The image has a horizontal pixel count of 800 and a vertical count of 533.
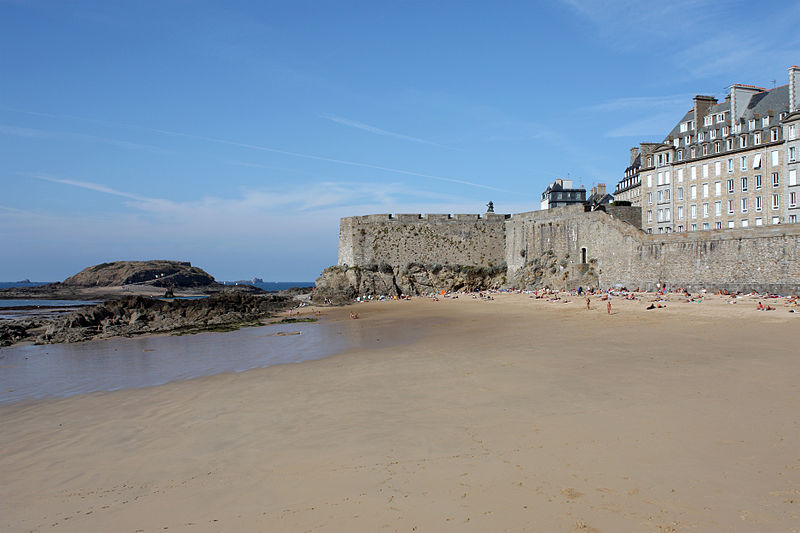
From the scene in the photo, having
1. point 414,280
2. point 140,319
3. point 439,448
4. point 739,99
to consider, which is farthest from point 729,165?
point 140,319

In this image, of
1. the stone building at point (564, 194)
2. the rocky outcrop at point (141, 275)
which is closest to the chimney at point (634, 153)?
the stone building at point (564, 194)

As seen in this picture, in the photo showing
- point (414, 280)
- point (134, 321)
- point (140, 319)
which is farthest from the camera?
point (414, 280)

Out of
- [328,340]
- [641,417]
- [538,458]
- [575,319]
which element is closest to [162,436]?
[538,458]

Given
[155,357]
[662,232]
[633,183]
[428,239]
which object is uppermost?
[633,183]

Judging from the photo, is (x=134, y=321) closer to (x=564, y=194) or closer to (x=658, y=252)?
(x=658, y=252)

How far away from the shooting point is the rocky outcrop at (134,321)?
18.7 metres

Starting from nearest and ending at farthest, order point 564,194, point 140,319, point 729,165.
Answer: point 140,319
point 729,165
point 564,194

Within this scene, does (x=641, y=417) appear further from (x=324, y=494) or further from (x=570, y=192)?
(x=570, y=192)

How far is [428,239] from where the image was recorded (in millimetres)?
33438

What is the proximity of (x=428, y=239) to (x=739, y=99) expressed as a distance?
18.3 metres

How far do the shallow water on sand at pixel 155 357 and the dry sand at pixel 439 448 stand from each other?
4.23 ft

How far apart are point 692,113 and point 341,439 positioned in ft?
106

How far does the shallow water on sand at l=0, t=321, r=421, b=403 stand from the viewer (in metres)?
10.5

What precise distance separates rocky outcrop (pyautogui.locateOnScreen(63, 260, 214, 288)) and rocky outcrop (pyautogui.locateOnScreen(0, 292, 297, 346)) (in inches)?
2086
